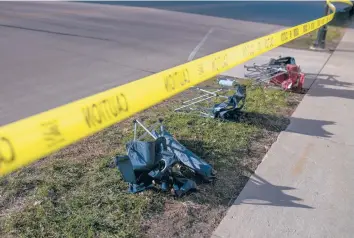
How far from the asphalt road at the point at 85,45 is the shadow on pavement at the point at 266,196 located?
342 centimetres

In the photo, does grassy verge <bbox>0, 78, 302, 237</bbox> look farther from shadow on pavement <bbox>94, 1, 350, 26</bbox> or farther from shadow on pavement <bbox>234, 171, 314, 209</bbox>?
shadow on pavement <bbox>94, 1, 350, 26</bbox>

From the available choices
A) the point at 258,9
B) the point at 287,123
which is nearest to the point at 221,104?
the point at 287,123

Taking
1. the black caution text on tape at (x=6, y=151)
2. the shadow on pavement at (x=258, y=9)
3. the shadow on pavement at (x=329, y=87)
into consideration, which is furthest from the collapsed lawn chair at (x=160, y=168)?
the shadow on pavement at (x=258, y=9)

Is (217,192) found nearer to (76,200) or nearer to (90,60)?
(76,200)

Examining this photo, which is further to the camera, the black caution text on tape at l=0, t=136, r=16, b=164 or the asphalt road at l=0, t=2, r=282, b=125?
the asphalt road at l=0, t=2, r=282, b=125

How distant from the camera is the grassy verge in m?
3.26

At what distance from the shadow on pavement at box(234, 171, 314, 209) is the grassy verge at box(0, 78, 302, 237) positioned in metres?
0.10

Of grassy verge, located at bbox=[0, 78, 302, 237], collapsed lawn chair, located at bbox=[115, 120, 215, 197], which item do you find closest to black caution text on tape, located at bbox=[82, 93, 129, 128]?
collapsed lawn chair, located at bbox=[115, 120, 215, 197]

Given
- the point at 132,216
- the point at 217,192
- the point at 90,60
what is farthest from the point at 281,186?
the point at 90,60

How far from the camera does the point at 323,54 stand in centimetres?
1033

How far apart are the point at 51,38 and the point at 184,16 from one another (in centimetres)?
694

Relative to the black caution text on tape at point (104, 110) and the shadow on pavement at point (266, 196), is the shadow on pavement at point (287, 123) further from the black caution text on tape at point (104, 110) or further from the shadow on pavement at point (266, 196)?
the black caution text on tape at point (104, 110)

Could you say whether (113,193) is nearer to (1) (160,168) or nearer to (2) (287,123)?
(1) (160,168)

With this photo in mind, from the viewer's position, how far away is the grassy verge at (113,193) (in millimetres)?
3262
